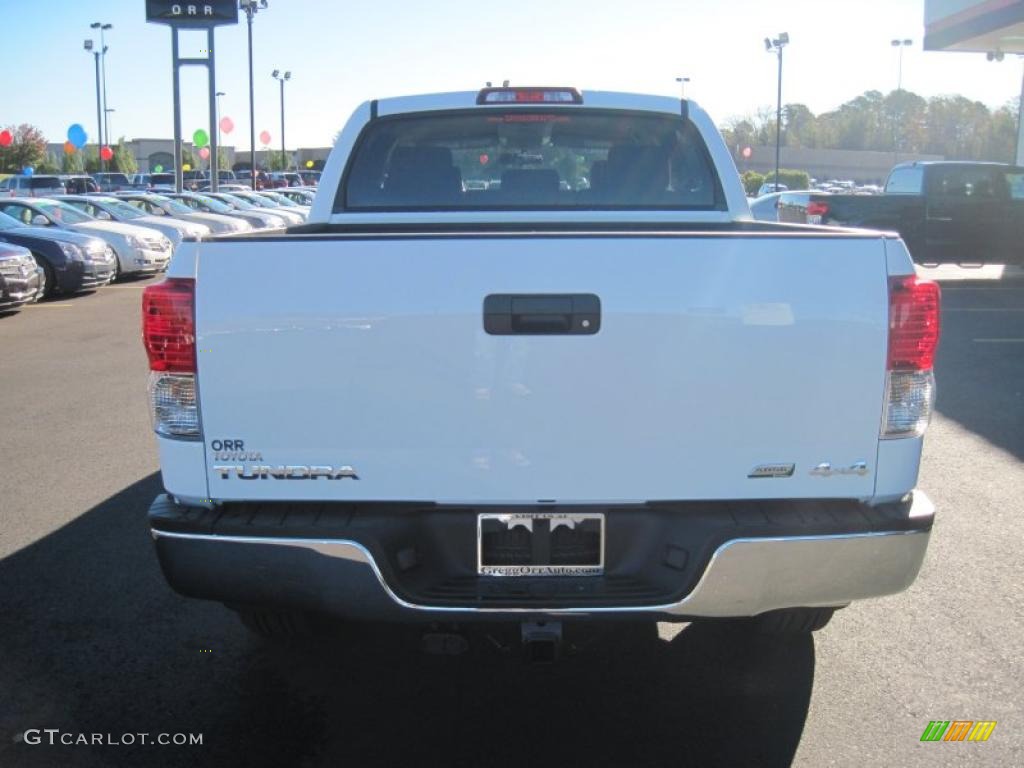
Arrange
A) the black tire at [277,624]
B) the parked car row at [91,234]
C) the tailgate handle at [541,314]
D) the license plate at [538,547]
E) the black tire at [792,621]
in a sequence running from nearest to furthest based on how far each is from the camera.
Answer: the tailgate handle at [541,314] → the license plate at [538,547] → the black tire at [792,621] → the black tire at [277,624] → the parked car row at [91,234]

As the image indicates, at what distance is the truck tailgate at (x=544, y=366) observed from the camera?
2.97 m

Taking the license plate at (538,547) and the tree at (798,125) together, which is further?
the tree at (798,125)

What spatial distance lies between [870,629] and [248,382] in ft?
9.32

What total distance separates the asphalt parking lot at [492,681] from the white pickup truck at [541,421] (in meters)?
0.54

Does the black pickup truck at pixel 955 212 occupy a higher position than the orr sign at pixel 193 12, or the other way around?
the orr sign at pixel 193 12

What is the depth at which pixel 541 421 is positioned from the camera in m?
3.02

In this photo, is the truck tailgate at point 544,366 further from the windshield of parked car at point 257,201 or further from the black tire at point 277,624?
the windshield of parked car at point 257,201

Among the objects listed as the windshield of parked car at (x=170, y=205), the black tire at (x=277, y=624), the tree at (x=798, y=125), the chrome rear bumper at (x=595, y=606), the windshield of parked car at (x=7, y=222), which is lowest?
the black tire at (x=277, y=624)

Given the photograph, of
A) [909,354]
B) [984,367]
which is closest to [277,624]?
[909,354]

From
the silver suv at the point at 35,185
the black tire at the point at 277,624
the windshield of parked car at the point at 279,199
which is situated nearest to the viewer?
the black tire at the point at 277,624

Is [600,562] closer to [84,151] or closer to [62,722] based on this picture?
[62,722]

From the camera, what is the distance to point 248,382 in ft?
9.96

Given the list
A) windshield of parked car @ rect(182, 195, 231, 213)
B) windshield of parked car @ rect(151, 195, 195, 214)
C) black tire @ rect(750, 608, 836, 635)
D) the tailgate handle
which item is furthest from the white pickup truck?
windshield of parked car @ rect(182, 195, 231, 213)

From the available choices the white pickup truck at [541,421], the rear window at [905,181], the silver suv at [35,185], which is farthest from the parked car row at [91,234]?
the silver suv at [35,185]
